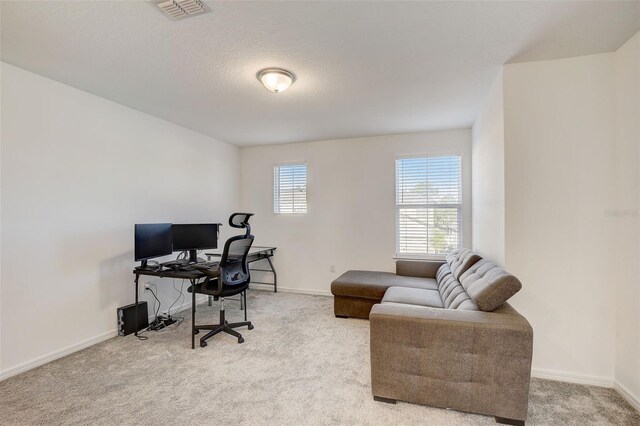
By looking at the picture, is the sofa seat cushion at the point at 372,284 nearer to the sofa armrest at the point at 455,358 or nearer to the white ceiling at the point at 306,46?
the sofa armrest at the point at 455,358

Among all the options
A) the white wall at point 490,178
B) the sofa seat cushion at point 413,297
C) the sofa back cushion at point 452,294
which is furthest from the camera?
the sofa seat cushion at point 413,297

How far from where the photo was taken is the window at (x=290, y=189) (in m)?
4.94

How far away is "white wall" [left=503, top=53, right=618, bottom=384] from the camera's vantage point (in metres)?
2.17

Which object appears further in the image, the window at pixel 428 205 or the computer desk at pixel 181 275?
the window at pixel 428 205

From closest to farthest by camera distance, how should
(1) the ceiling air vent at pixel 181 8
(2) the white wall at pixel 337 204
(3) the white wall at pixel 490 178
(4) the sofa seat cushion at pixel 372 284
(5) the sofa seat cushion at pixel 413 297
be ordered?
1. (1) the ceiling air vent at pixel 181 8
2. (3) the white wall at pixel 490 178
3. (5) the sofa seat cushion at pixel 413 297
4. (4) the sofa seat cushion at pixel 372 284
5. (2) the white wall at pixel 337 204

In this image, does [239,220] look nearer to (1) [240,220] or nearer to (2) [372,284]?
(1) [240,220]

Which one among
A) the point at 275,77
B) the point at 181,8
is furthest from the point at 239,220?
the point at 181,8

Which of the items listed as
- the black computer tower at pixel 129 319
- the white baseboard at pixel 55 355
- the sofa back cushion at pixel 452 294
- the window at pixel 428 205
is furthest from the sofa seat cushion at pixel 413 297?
the white baseboard at pixel 55 355

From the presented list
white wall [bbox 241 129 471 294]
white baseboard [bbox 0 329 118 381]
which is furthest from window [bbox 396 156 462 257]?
white baseboard [bbox 0 329 118 381]

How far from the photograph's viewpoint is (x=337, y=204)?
4691 millimetres

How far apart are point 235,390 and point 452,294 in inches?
76.4

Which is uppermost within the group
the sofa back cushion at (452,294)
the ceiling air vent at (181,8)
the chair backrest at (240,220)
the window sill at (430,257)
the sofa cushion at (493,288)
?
the ceiling air vent at (181,8)

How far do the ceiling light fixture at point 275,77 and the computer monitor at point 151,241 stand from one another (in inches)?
76.3

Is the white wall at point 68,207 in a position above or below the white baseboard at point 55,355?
above
